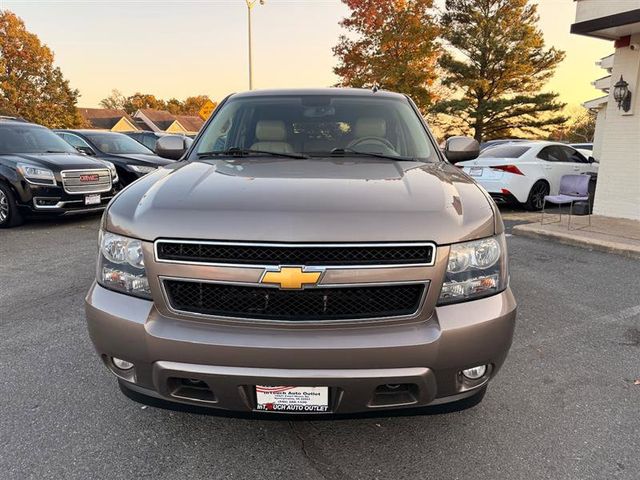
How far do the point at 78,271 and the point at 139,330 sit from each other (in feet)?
12.9

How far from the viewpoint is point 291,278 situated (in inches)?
70.5

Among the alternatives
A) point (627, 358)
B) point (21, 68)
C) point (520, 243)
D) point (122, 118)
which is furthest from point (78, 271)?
point (122, 118)

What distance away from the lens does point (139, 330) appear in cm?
183

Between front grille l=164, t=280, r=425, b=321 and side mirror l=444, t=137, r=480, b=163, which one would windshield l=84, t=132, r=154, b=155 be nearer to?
side mirror l=444, t=137, r=480, b=163

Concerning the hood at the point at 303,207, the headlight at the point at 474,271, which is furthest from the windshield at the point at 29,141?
the headlight at the point at 474,271

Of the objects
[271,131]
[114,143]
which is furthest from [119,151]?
[271,131]

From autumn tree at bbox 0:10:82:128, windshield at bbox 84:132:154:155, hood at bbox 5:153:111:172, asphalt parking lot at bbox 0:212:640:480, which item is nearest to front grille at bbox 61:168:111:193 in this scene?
hood at bbox 5:153:111:172

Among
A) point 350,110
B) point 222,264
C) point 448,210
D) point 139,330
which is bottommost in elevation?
point 139,330

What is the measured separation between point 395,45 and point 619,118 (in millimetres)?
18686

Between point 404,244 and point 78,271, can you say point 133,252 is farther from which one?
point 78,271

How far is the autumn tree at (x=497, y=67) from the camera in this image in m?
27.3

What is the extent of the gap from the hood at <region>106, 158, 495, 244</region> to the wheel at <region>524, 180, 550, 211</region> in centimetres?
846

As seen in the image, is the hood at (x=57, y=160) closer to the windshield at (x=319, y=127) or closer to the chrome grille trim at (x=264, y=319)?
the windshield at (x=319, y=127)

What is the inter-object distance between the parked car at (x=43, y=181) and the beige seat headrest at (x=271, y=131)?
220 inches
